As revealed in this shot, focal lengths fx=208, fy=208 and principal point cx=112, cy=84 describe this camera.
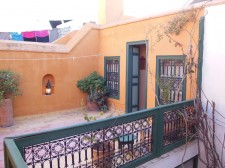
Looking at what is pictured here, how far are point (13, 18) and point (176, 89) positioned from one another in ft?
36.8

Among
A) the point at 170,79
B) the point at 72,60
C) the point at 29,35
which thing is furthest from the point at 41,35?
the point at 170,79

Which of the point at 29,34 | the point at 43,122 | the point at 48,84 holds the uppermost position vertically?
the point at 29,34

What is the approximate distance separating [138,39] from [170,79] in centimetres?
181

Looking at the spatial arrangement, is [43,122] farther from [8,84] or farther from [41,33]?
[41,33]

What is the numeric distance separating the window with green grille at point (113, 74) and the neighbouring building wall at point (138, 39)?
7.7 inches

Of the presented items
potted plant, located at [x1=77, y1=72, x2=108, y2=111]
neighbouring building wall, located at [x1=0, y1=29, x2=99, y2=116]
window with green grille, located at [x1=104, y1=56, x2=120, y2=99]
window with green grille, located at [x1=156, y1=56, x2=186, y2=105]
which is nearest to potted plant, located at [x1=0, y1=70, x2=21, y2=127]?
neighbouring building wall, located at [x1=0, y1=29, x2=99, y2=116]

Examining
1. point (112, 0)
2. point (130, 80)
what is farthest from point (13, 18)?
point (130, 80)

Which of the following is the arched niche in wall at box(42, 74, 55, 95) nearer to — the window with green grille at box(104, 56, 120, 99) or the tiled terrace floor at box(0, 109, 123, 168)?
the tiled terrace floor at box(0, 109, 123, 168)

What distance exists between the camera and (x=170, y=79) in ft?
20.0

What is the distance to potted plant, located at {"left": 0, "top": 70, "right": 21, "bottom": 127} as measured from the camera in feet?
20.1

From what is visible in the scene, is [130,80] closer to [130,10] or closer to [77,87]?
[77,87]

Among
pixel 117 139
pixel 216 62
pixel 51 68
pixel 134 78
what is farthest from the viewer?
pixel 134 78

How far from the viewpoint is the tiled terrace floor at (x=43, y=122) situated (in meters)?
5.93

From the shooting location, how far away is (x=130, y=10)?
1286 cm
